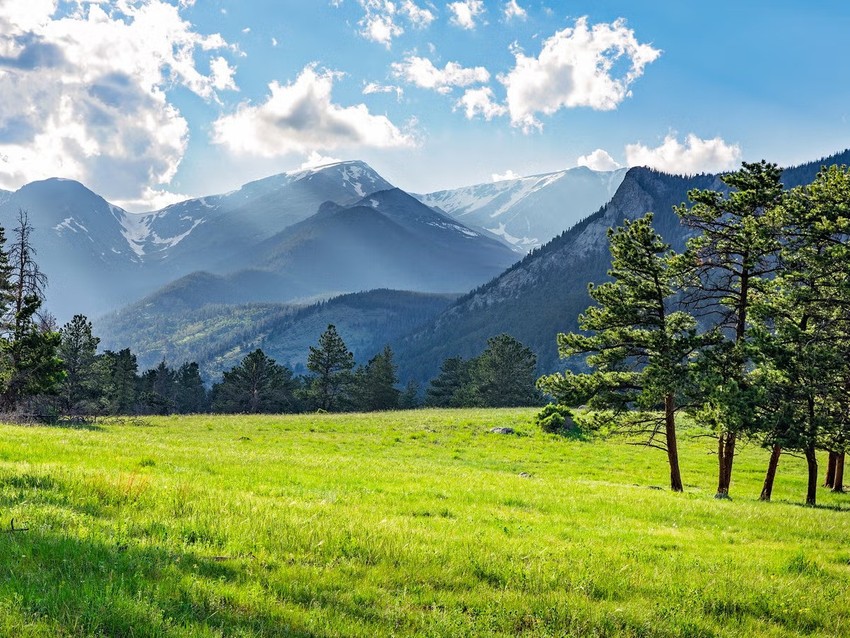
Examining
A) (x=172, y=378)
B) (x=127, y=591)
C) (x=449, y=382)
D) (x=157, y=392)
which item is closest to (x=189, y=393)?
(x=172, y=378)

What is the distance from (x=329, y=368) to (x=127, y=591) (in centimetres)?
8425

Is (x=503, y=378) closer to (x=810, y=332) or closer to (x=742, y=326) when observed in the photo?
(x=742, y=326)

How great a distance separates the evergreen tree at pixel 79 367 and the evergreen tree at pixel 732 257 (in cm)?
5988

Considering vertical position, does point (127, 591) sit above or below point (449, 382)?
above

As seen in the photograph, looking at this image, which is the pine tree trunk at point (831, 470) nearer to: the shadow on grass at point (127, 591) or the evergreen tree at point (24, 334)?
the shadow on grass at point (127, 591)

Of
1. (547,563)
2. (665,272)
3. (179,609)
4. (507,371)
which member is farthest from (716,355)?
(507,371)

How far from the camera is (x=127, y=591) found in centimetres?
552

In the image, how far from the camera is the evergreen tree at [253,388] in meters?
84.6

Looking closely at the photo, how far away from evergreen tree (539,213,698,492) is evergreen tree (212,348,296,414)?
219 feet

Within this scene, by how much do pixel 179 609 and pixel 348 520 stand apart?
178 inches

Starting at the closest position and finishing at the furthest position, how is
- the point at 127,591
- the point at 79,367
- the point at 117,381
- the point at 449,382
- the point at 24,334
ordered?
the point at 127,591 < the point at 24,334 < the point at 79,367 < the point at 117,381 < the point at 449,382

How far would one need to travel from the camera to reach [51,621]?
187 inches

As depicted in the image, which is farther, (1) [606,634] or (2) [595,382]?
(2) [595,382]

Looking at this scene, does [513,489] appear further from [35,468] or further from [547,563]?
[35,468]
